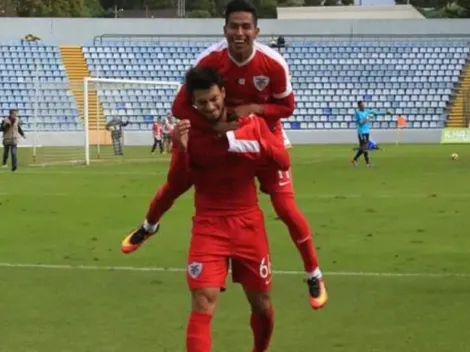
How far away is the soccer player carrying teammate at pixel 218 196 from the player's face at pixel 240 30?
0.56 m

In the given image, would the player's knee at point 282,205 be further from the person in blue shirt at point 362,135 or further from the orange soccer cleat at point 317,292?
the person in blue shirt at point 362,135

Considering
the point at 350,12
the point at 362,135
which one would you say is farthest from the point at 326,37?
the point at 362,135

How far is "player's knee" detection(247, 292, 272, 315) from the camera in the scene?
6875 mm

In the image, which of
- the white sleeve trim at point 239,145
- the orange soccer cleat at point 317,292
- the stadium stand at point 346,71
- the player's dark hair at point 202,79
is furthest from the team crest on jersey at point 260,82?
the stadium stand at point 346,71

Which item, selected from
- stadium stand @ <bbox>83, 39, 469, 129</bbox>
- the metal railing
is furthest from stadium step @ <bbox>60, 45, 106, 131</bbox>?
the metal railing

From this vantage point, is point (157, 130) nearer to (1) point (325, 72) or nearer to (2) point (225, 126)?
(1) point (325, 72)

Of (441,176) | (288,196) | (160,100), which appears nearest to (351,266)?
(288,196)

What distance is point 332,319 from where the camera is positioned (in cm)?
914

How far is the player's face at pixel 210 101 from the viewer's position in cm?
635

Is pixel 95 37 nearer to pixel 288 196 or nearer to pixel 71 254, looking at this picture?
pixel 71 254

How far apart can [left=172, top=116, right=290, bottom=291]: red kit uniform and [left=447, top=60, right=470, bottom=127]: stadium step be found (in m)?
51.2

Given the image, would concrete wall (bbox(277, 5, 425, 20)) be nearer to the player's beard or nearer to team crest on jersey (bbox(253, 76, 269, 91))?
team crest on jersey (bbox(253, 76, 269, 91))

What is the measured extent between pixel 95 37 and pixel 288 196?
53.9 metres

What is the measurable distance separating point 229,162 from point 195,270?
699mm
